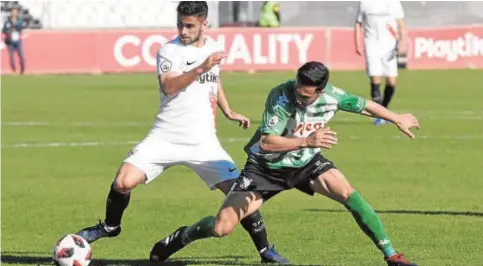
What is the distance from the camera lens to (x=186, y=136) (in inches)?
416

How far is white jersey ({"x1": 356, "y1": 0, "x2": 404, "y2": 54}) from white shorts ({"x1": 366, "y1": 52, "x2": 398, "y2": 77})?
0.15 m

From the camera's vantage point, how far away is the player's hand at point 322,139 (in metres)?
9.09

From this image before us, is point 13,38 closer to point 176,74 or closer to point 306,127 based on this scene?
point 176,74

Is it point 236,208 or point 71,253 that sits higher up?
point 236,208

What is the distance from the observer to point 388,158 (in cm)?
1880

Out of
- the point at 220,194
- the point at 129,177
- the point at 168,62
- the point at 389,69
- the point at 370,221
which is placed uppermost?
the point at 168,62

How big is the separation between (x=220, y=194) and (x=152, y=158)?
551 cm

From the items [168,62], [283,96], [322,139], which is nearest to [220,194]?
[168,62]

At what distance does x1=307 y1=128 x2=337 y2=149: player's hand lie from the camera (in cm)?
909

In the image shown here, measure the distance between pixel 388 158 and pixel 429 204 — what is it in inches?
172

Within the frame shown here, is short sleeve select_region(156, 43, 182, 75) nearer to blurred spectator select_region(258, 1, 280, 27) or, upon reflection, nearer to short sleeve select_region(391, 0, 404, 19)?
short sleeve select_region(391, 0, 404, 19)

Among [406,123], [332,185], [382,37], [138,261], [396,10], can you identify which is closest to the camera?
[332,185]

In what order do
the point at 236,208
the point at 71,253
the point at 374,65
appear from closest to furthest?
1. the point at 236,208
2. the point at 71,253
3. the point at 374,65

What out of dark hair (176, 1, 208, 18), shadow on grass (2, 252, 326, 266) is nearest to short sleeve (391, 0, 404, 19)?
shadow on grass (2, 252, 326, 266)
